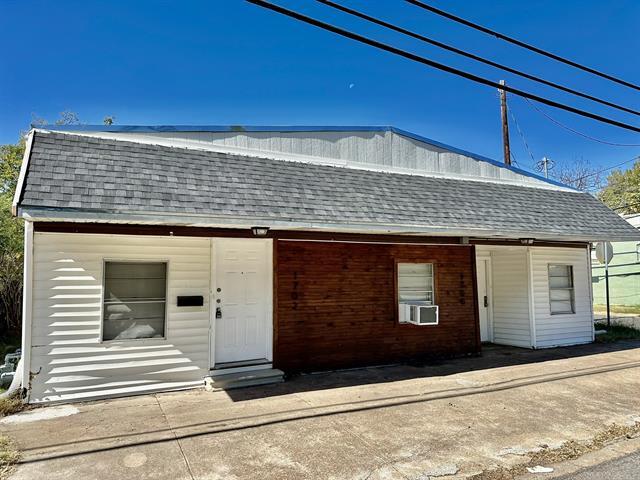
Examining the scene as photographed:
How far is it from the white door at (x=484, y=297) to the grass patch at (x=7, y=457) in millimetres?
9721

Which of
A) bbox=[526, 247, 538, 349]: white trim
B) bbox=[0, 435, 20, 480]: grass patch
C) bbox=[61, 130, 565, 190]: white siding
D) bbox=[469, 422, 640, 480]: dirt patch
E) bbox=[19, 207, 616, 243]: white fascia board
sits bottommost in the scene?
bbox=[469, 422, 640, 480]: dirt patch

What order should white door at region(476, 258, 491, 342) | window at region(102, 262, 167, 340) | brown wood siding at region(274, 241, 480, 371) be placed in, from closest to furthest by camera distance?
window at region(102, 262, 167, 340) → brown wood siding at region(274, 241, 480, 371) → white door at region(476, 258, 491, 342)

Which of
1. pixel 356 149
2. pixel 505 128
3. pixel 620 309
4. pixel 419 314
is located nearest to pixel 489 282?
pixel 419 314

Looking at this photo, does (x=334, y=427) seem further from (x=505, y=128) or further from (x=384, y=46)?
(x=505, y=128)

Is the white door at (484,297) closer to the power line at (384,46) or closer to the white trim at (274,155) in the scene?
the white trim at (274,155)

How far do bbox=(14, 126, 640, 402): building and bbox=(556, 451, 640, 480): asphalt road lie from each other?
168 inches

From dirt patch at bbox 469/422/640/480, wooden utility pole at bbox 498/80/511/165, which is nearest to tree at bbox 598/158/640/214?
wooden utility pole at bbox 498/80/511/165

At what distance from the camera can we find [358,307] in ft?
26.8

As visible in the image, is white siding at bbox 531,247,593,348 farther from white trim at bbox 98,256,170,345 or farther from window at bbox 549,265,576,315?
white trim at bbox 98,256,170,345

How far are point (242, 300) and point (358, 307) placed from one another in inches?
87.0

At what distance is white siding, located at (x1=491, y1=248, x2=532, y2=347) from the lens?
10.2 metres

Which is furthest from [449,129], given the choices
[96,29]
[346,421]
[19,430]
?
[19,430]

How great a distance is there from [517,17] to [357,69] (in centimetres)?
333

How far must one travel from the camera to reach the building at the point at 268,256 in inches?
238
